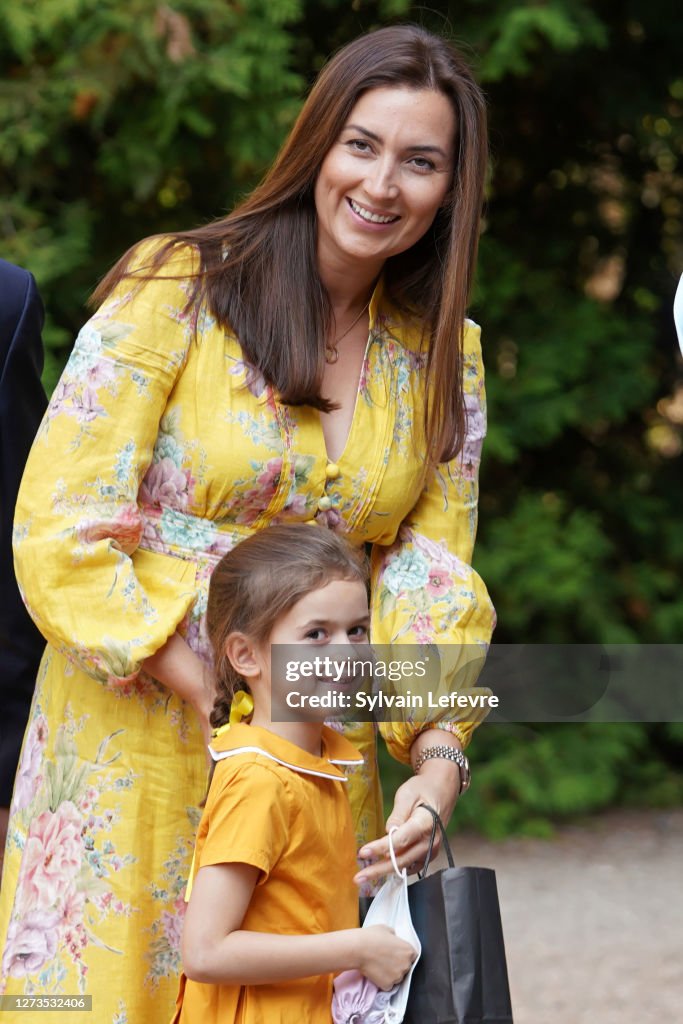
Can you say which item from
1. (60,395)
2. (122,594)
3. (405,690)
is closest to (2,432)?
(60,395)

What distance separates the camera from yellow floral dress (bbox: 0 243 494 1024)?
1.83 metres

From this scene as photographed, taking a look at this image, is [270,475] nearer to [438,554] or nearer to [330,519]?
[330,519]

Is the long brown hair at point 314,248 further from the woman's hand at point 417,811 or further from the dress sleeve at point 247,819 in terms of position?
the dress sleeve at point 247,819

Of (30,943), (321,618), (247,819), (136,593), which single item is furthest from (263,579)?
(30,943)

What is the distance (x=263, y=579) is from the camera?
5.78 ft

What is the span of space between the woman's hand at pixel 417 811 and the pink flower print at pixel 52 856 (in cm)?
41

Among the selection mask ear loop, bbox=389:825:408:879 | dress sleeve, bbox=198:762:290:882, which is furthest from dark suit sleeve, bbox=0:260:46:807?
mask ear loop, bbox=389:825:408:879

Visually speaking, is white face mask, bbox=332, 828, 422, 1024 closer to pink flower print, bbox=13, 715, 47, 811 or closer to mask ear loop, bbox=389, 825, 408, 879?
mask ear loop, bbox=389, 825, 408, 879

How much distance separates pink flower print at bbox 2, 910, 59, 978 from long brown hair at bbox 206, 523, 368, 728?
15.1 inches

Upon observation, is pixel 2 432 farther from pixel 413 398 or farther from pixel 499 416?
pixel 499 416

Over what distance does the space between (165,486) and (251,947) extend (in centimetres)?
65

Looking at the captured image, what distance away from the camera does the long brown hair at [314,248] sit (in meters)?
1.98

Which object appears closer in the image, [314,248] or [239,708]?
[239,708]

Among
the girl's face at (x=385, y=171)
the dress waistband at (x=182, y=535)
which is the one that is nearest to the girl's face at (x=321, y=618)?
the dress waistband at (x=182, y=535)
